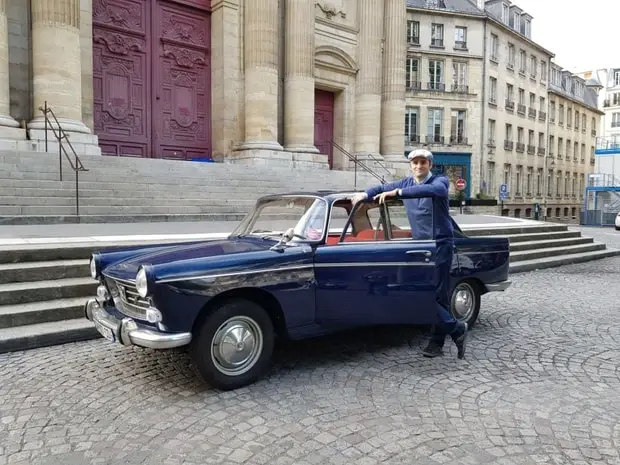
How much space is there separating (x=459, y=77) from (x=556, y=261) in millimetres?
33507

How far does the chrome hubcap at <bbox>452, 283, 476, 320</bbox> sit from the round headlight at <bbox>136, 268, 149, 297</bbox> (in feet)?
10.7

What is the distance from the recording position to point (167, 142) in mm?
17734

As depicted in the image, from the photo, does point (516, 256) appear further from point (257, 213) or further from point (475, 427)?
point (475, 427)

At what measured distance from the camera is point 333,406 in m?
3.50

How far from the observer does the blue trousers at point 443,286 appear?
14.2 feet

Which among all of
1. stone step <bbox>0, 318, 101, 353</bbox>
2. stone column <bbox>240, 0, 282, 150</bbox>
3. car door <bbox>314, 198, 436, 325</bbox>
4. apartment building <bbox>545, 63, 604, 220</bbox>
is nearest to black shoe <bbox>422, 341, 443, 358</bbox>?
car door <bbox>314, 198, 436, 325</bbox>

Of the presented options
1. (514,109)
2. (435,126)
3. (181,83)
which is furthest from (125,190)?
(514,109)

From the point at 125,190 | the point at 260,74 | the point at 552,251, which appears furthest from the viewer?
the point at 260,74

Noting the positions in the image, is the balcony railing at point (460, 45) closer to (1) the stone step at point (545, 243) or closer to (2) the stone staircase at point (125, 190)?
(1) the stone step at point (545, 243)

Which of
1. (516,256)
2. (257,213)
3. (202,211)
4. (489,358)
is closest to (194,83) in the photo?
(202,211)

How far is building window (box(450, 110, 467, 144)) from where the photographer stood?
134 ft

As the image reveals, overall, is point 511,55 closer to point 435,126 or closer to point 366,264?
point 435,126

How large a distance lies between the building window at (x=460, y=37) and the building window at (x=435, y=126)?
5.58m

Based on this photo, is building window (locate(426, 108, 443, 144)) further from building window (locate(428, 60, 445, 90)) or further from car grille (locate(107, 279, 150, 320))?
car grille (locate(107, 279, 150, 320))
